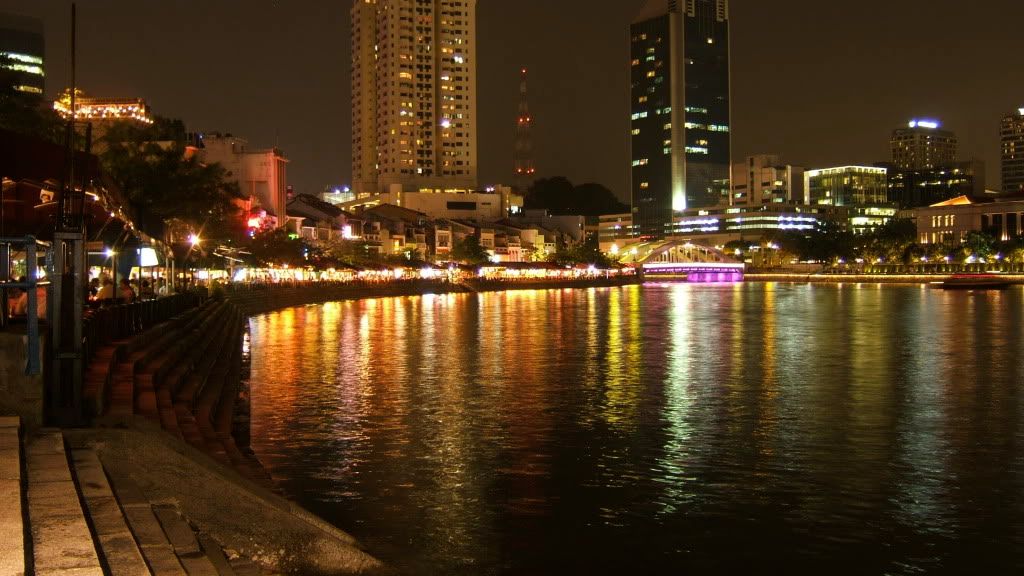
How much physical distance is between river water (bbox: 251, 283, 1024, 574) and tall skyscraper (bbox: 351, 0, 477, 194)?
468 ft

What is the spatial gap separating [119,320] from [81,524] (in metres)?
9.87

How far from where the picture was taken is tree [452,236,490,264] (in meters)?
120

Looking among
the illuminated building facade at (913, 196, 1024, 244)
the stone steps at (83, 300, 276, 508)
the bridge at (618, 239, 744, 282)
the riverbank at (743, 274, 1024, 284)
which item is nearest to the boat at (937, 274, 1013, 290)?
the riverbank at (743, 274, 1024, 284)

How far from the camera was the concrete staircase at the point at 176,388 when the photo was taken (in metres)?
10.8

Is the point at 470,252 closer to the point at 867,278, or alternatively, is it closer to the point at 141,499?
the point at 867,278

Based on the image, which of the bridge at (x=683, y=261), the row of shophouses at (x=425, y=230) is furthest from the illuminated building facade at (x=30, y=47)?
the bridge at (x=683, y=261)

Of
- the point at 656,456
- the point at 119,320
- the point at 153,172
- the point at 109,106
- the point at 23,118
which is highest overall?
the point at 109,106

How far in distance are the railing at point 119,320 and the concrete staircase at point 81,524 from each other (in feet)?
9.61

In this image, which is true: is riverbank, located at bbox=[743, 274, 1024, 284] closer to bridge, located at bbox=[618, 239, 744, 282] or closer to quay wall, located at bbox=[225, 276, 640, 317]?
bridge, located at bbox=[618, 239, 744, 282]

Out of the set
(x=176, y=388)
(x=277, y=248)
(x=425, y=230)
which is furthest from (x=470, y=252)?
(x=176, y=388)

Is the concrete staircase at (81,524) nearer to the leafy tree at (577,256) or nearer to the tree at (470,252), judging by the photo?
the tree at (470,252)

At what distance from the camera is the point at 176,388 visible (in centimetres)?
1459

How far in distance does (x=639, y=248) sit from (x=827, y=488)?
181 meters

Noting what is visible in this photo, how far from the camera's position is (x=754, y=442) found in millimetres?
15406
